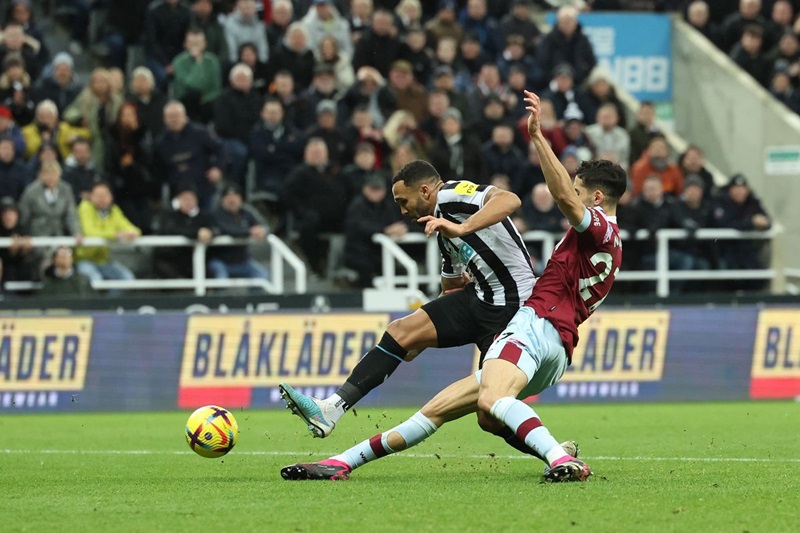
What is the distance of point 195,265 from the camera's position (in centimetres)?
1783

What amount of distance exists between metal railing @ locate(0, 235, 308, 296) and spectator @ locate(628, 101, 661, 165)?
5571 mm

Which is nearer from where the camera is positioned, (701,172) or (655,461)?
(655,461)

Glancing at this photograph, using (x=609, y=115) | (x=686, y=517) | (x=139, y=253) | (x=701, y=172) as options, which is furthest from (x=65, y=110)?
(x=686, y=517)

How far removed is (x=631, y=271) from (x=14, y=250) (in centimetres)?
811

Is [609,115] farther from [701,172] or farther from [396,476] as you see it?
[396,476]

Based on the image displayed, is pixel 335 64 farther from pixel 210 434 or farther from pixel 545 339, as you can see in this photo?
pixel 545 339

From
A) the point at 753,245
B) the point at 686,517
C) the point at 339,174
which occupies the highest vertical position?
the point at 686,517

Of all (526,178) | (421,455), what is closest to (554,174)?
(421,455)

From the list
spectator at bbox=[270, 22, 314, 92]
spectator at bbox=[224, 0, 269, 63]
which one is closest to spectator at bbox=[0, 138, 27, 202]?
spectator at bbox=[224, 0, 269, 63]

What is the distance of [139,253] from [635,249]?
6.68m

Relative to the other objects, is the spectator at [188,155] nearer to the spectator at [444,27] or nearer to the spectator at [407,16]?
the spectator at [407,16]

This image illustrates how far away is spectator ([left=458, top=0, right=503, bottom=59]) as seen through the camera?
2209 cm

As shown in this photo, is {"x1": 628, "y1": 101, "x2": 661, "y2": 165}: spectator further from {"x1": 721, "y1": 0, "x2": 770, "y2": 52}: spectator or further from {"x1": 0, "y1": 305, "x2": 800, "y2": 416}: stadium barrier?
{"x1": 0, "y1": 305, "x2": 800, "y2": 416}: stadium barrier

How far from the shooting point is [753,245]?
2041 centimetres
